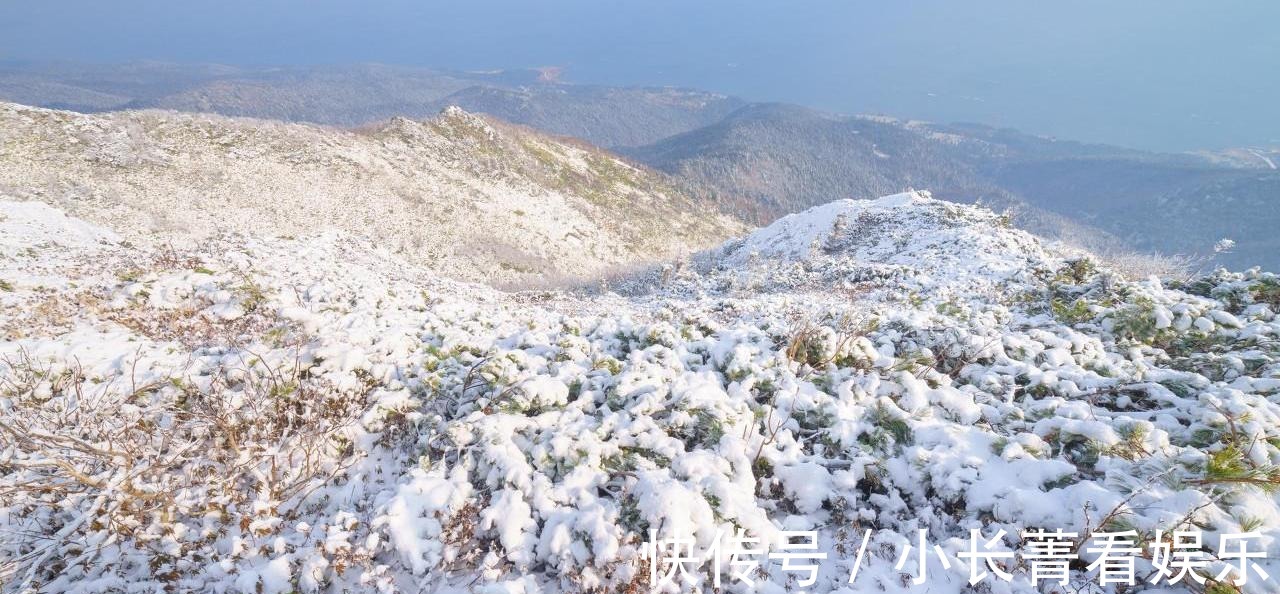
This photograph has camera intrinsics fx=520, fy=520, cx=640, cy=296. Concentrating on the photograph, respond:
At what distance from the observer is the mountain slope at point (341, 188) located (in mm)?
28828

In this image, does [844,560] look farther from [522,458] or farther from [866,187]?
[866,187]

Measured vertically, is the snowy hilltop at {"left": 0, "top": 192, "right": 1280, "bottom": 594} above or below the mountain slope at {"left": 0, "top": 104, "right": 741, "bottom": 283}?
above

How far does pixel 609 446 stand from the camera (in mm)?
5172

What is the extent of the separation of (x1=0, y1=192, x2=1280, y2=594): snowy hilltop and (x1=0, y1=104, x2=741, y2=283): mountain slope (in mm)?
17765

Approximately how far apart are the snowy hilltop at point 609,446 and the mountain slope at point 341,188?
1777 centimetres

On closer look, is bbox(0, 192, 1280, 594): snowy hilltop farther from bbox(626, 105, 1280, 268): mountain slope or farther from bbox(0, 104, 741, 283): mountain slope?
bbox(626, 105, 1280, 268): mountain slope

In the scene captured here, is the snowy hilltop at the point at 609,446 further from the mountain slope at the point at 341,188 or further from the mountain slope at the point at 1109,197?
the mountain slope at the point at 1109,197

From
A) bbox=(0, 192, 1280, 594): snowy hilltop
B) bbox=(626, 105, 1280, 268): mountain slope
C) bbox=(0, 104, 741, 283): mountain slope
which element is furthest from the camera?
bbox=(626, 105, 1280, 268): mountain slope

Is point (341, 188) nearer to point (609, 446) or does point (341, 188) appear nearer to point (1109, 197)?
point (609, 446)

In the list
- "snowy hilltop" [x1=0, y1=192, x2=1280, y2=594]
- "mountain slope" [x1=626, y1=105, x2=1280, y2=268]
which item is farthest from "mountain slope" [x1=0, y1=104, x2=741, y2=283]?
"mountain slope" [x1=626, y1=105, x2=1280, y2=268]

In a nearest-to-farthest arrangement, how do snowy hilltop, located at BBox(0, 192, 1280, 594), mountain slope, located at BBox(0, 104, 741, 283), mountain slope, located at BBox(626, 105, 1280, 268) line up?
snowy hilltop, located at BBox(0, 192, 1280, 594) < mountain slope, located at BBox(0, 104, 741, 283) < mountain slope, located at BBox(626, 105, 1280, 268)

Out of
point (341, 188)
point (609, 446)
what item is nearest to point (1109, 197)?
point (341, 188)

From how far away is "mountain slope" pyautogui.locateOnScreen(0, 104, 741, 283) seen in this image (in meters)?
28.8

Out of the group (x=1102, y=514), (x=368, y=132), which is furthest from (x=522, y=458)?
(x=368, y=132)
